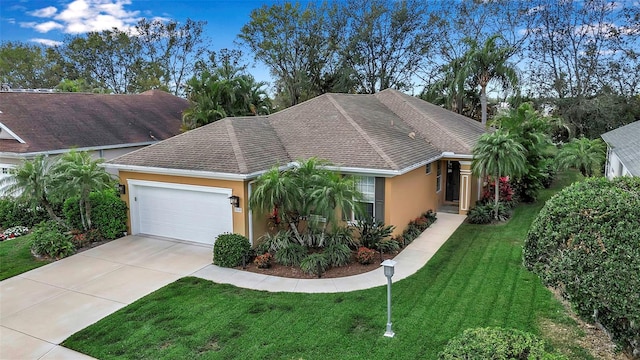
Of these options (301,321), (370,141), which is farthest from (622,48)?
(301,321)

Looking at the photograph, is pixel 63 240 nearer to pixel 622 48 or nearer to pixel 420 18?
pixel 420 18

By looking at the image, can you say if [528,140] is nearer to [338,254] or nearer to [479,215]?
[479,215]

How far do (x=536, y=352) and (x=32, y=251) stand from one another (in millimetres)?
13032

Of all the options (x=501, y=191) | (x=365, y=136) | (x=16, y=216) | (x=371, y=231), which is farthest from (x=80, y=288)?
(x=501, y=191)

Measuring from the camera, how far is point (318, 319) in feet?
26.7

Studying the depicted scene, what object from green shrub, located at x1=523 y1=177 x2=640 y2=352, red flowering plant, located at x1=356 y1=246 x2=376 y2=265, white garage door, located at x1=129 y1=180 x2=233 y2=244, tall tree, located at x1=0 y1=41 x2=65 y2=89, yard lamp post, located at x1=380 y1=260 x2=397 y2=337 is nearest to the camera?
green shrub, located at x1=523 y1=177 x2=640 y2=352

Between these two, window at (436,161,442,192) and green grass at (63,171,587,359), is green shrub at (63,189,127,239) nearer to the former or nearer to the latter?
green grass at (63,171,587,359)

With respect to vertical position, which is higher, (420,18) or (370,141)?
Result: (420,18)

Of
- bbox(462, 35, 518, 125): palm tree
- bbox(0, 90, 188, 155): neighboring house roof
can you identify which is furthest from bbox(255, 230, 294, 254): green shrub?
bbox(462, 35, 518, 125): palm tree

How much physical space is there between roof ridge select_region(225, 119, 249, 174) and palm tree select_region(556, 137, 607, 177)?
16.9 meters

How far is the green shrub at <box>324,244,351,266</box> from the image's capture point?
1091 cm

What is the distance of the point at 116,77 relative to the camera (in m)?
47.5

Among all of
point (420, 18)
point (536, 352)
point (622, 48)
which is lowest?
point (536, 352)

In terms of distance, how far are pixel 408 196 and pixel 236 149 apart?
572cm
